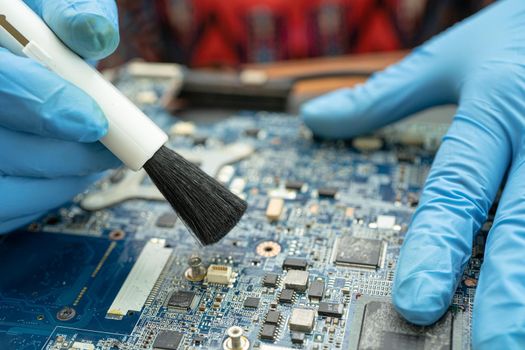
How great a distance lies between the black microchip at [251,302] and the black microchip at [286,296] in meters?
0.10

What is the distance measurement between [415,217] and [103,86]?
139 centimetres

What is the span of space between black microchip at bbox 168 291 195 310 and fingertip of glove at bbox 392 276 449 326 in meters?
0.83

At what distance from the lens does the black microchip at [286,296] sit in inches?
101

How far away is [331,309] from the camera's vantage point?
2.49m

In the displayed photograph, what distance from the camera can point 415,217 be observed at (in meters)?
2.67

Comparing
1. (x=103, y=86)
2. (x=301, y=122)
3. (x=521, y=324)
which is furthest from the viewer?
(x=301, y=122)

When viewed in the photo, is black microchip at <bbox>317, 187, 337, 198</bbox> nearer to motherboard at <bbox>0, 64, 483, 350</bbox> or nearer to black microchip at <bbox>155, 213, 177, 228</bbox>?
motherboard at <bbox>0, 64, 483, 350</bbox>

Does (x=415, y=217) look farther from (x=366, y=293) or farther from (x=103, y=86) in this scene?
(x=103, y=86)

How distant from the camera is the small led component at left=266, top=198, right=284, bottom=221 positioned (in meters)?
3.04

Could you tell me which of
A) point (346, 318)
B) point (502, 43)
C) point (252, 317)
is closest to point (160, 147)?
point (252, 317)

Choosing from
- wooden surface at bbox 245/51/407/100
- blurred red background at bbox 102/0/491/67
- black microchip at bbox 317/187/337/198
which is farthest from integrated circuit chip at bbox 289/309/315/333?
blurred red background at bbox 102/0/491/67

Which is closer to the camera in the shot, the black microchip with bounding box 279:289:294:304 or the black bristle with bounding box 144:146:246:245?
the black microchip with bounding box 279:289:294:304

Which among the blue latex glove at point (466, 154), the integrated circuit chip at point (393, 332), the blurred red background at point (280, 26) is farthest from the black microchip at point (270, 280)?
the blurred red background at point (280, 26)

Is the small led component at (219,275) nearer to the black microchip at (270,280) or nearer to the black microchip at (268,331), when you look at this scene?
the black microchip at (270,280)
